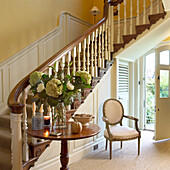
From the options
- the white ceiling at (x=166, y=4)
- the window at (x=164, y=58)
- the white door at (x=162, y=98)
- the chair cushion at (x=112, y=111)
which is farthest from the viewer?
the window at (x=164, y=58)

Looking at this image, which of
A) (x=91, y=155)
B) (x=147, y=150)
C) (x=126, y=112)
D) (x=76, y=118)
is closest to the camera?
(x=76, y=118)

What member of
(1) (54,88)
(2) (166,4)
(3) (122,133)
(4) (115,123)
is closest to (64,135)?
(1) (54,88)

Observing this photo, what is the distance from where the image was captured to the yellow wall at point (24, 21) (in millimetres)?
3318

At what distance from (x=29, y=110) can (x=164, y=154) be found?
2.61 meters

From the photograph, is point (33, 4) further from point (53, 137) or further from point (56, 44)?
point (53, 137)

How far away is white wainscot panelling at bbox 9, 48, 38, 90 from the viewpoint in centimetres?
335

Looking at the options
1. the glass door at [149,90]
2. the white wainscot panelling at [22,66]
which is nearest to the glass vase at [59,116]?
the white wainscot panelling at [22,66]

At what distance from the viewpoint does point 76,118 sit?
1.98 metres

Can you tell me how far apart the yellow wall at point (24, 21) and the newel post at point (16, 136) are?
5.51 ft

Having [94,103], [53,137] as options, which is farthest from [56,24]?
[53,137]

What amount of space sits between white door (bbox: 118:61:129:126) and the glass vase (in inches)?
111

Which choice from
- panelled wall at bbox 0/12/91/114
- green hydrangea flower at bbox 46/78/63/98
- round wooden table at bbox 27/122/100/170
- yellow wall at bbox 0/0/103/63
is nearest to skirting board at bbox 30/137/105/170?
round wooden table at bbox 27/122/100/170

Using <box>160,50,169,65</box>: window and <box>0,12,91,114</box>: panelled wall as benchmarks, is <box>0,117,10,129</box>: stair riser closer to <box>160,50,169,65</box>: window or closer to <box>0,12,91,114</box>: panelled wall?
<box>0,12,91,114</box>: panelled wall

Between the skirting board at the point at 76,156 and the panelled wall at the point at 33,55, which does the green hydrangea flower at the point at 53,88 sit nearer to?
the skirting board at the point at 76,156
